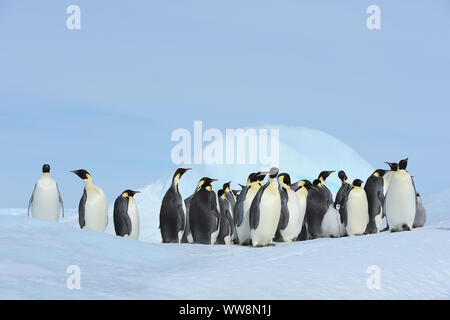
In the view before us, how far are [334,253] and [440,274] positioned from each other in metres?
1.19

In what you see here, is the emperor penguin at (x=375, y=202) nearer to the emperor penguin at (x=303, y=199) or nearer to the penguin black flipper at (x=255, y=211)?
the emperor penguin at (x=303, y=199)

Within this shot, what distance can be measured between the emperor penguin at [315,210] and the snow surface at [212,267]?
2.16 m

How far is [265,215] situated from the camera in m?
8.80

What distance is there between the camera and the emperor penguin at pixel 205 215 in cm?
967

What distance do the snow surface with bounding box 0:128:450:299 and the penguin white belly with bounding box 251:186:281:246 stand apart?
470mm

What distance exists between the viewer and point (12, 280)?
17.3 feet

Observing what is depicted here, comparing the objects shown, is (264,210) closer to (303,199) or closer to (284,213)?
(284,213)

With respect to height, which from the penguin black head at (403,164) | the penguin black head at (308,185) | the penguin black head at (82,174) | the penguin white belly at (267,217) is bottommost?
the penguin white belly at (267,217)

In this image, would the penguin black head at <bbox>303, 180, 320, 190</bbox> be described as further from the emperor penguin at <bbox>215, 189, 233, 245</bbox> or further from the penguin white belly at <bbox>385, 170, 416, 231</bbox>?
the penguin white belly at <bbox>385, 170, 416, 231</bbox>

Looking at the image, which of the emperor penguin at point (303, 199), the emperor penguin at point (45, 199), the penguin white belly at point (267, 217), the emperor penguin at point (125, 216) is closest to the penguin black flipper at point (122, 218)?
the emperor penguin at point (125, 216)

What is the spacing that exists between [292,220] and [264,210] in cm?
83

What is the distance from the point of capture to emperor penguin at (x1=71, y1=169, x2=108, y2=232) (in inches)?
Result: 403

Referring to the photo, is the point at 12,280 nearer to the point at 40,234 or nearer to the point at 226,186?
the point at 40,234
